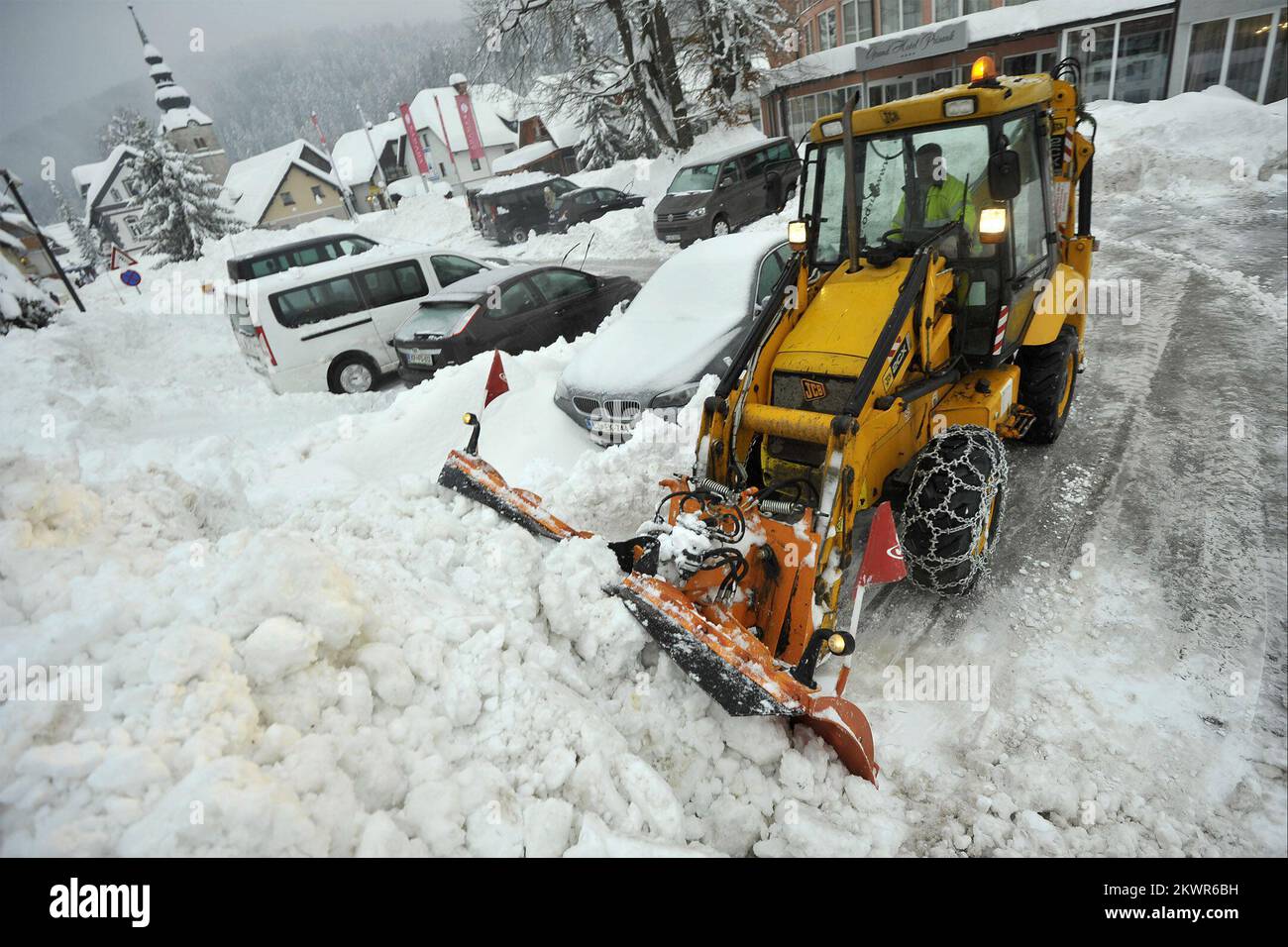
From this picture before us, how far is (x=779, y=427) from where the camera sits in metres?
3.94

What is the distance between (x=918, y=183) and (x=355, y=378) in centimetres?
799

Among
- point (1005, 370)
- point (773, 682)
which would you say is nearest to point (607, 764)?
point (773, 682)

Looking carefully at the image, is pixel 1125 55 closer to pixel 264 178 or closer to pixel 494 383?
pixel 494 383

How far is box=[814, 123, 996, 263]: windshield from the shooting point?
4402 millimetres

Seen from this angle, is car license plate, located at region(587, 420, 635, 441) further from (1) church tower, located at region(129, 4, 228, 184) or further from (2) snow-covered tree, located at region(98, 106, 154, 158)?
(1) church tower, located at region(129, 4, 228, 184)

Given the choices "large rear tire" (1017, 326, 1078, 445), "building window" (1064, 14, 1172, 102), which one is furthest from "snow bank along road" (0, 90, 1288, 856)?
"building window" (1064, 14, 1172, 102)

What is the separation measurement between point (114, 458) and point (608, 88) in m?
20.1

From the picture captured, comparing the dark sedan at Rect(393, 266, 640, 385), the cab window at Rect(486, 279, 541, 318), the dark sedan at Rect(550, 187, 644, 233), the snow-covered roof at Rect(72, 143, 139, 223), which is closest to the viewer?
the dark sedan at Rect(393, 266, 640, 385)

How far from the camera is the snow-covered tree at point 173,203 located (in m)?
30.0

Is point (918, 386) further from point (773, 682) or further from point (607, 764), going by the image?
point (607, 764)

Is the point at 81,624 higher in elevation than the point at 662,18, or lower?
lower

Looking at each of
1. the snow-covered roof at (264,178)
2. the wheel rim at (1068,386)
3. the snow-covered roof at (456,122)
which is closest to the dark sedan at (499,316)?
the wheel rim at (1068,386)

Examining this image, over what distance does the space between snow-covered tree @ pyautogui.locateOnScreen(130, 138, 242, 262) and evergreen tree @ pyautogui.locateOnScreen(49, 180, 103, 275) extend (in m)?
33.4

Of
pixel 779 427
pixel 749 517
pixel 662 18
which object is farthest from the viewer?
pixel 662 18
